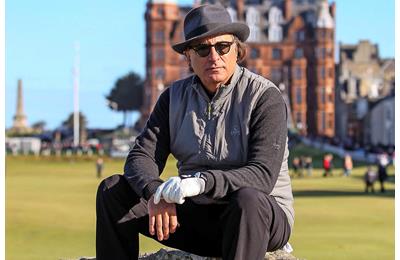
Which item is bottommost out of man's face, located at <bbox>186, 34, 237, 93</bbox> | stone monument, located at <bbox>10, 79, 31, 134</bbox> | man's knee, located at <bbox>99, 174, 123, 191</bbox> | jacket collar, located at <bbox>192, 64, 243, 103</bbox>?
man's knee, located at <bbox>99, 174, 123, 191</bbox>

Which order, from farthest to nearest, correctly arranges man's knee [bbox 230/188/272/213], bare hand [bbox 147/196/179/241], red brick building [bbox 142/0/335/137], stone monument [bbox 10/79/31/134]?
stone monument [bbox 10/79/31/134], red brick building [bbox 142/0/335/137], bare hand [bbox 147/196/179/241], man's knee [bbox 230/188/272/213]

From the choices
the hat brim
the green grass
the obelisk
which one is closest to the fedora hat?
the hat brim

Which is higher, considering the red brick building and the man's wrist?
the red brick building

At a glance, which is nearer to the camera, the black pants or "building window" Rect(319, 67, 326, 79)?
the black pants

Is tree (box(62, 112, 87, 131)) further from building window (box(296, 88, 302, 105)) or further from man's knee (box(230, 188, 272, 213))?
man's knee (box(230, 188, 272, 213))

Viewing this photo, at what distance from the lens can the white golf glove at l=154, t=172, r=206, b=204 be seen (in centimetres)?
516

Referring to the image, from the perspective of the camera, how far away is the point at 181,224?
556 centimetres

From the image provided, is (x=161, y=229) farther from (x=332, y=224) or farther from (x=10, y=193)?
(x=10, y=193)

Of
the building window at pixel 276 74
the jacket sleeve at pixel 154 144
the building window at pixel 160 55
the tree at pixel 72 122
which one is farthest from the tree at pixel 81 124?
the jacket sleeve at pixel 154 144

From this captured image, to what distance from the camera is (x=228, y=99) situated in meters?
5.60

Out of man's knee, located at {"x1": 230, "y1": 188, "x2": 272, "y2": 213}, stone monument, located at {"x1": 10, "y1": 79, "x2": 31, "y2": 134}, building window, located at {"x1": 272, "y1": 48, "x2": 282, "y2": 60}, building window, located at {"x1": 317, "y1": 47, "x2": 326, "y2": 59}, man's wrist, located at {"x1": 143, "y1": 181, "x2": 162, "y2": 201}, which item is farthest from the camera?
stone monument, located at {"x1": 10, "y1": 79, "x2": 31, "y2": 134}

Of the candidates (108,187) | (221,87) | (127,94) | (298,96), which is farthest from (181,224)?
(127,94)

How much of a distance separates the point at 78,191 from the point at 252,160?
1114 inches

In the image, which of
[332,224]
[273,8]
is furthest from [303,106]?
[332,224]
